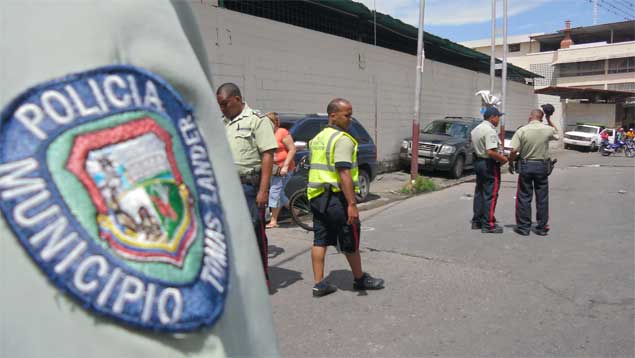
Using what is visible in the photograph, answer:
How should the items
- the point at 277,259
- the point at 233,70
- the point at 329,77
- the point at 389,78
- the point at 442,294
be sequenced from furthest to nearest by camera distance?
the point at 389,78 < the point at 329,77 < the point at 233,70 < the point at 277,259 < the point at 442,294

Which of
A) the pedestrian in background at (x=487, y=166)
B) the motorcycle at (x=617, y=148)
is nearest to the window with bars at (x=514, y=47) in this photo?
the motorcycle at (x=617, y=148)

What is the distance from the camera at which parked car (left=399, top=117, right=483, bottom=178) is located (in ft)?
43.4

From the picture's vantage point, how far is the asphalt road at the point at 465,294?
343 centimetres

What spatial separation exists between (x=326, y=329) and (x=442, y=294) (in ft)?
4.19

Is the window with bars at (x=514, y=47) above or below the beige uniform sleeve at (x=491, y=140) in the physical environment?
above

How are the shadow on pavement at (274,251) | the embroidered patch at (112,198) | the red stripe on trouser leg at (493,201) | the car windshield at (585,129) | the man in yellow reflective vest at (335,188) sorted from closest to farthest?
the embroidered patch at (112,198), the man in yellow reflective vest at (335,188), the shadow on pavement at (274,251), the red stripe on trouser leg at (493,201), the car windshield at (585,129)

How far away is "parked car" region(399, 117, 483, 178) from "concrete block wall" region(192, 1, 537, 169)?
845 mm

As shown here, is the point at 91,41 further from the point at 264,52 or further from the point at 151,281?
the point at 264,52

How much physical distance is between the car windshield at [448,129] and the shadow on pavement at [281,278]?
1025 centimetres

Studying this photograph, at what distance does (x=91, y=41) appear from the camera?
640mm

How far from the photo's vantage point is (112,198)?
0.61m

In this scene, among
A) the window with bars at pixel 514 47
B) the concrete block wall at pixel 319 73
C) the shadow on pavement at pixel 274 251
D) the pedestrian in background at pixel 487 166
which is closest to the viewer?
the shadow on pavement at pixel 274 251

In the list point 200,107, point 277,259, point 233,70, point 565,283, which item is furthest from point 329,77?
point 200,107

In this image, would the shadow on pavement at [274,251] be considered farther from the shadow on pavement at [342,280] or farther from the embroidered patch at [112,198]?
the embroidered patch at [112,198]
